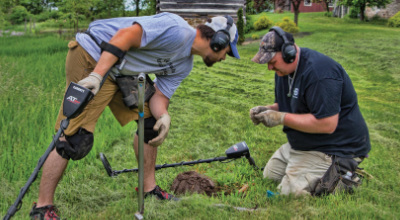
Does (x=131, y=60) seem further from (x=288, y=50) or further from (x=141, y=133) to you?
(x=288, y=50)

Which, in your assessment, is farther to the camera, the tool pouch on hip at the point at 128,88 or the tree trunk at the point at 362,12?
the tree trunk at the point at 362,12

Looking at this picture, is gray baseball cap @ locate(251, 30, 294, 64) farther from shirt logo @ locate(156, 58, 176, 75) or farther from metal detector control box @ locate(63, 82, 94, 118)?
metal detector control box @ locate(63, 82, 94, 118)

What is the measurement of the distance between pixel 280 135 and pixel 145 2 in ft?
61.2

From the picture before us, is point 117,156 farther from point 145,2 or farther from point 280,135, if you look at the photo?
point 145,2

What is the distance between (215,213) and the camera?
300cm

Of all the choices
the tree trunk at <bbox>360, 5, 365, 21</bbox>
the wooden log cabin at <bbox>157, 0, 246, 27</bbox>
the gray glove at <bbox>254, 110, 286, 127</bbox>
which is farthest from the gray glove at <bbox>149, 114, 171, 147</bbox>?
the tree trunk at <bbox>360, 5, 365, 21</bbox>

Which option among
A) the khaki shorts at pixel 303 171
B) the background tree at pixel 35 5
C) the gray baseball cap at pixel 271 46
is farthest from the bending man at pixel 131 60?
the background tree at pixel 35 5

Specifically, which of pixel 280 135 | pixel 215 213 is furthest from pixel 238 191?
pixel 280 135

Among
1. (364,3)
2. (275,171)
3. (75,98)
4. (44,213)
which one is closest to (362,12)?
(364,3)

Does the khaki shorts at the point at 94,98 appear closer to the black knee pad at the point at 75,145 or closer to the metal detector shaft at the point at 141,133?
the black knee pad at the point at 75,145

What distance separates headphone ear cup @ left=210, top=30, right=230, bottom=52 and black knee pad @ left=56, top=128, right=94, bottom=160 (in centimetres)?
118

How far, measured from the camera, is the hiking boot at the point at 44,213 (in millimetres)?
2852

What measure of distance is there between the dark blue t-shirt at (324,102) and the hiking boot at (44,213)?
2.07 meters

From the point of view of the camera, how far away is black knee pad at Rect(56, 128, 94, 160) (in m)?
2.92
